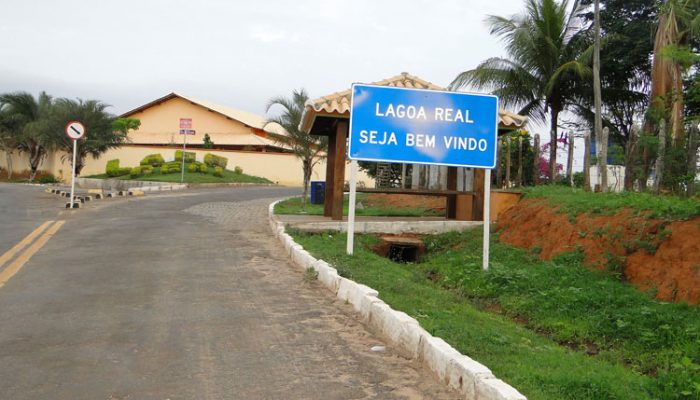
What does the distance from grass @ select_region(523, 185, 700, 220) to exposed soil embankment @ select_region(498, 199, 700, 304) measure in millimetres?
142

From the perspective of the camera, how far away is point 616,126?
27500 mm

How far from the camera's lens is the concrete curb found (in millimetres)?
4411

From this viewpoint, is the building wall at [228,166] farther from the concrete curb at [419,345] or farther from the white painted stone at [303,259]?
the concrete curb at [419,345]

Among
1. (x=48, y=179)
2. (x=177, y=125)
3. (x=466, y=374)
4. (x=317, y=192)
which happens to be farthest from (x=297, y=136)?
(x=177, y=125)

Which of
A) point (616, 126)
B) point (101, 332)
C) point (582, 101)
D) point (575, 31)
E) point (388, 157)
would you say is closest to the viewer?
point (101, 332)

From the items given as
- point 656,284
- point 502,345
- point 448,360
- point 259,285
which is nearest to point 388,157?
point 259,285

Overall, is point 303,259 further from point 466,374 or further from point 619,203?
point 466,374

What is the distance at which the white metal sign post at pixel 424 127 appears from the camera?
33.4 ft

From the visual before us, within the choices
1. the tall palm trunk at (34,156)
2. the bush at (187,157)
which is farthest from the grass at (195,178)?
the tall palm trunk at (34,156)

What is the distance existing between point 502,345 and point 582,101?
58.5ft

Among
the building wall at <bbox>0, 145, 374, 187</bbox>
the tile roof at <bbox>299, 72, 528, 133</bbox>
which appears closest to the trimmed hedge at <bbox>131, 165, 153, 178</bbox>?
the building wall at <bbox>0, 145, 374, 187</bbox>

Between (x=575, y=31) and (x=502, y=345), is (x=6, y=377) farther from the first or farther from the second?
(x=575, y=31)

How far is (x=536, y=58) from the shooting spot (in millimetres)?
19953

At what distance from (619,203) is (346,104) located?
6.05 metres
